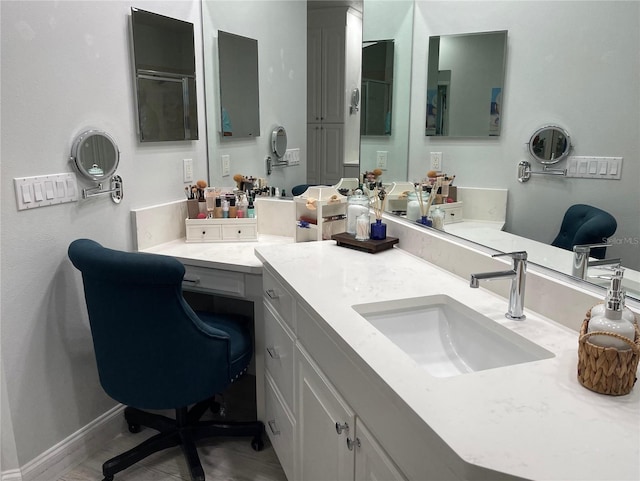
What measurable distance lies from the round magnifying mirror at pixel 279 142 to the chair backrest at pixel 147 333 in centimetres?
107

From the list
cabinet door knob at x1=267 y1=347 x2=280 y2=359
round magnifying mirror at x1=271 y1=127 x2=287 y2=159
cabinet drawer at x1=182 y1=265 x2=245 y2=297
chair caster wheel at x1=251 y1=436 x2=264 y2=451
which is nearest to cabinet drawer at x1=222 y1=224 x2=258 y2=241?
cabinet drawer at x1=182 y1=265 x2=245 y2=297

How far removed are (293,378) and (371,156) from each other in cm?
106

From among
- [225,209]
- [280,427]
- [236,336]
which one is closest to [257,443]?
[280,427]

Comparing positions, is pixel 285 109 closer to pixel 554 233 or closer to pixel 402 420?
pixel 554 233

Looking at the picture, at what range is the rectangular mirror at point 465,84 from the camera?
1.51 metres

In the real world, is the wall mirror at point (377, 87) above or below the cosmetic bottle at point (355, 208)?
above

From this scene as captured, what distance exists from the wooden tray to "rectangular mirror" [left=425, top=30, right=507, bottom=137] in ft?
1.49

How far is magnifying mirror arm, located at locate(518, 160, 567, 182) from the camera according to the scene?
1.34m

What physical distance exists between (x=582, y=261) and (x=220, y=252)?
1483mm

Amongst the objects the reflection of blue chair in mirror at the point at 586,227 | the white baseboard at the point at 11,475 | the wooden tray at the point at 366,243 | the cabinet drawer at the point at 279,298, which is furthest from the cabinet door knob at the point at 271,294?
the white baseboard at the point at 11,475

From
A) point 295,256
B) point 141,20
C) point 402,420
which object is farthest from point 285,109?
point 402,420

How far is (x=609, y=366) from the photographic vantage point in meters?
0.94

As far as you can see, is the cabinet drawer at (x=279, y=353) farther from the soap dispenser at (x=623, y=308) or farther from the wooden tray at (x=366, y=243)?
the soap dispenser at (x=623, y=308)

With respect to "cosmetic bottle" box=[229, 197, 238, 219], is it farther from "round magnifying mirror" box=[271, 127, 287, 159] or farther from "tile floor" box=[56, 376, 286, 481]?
"tile floor" box=[56, 376, 286, 481]
